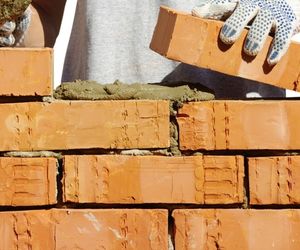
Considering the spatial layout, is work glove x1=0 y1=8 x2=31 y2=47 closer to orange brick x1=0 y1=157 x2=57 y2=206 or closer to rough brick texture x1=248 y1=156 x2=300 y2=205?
orange brick x1=0 y1=157 x2=57 y2=206

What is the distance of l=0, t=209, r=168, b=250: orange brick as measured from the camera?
180 centimetres

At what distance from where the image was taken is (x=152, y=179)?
1.82 metres

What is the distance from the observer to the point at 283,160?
183 centimetres

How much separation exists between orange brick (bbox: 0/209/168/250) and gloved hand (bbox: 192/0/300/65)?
399 mm

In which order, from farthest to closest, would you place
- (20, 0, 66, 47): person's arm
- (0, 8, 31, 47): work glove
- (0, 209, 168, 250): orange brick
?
1. (20, 0, 66, 47): person's arm
2. (0, 8, 31, 47): work glove
3. (0, 209, 168, 250): orange brick

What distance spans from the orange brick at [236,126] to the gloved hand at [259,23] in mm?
116

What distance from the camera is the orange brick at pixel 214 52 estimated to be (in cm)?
185

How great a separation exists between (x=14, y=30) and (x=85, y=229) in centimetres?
51

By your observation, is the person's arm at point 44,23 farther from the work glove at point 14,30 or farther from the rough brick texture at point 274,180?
the rough brick texture at point 274,180

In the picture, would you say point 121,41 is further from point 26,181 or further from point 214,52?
point 26,181

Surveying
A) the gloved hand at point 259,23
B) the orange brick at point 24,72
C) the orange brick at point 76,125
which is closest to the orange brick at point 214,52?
the gloved hand at point 259,23

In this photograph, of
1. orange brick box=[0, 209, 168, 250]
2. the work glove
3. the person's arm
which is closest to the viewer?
orange brick box=[0, 209, 168, 250]

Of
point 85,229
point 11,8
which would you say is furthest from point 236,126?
point 11,8

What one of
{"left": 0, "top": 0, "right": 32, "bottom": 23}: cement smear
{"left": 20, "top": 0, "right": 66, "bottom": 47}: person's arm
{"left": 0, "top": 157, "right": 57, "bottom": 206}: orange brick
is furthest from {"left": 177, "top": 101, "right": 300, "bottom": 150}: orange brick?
{"left": 20, "top": 0, "right": 66, "bottom": 47}: person's arm
